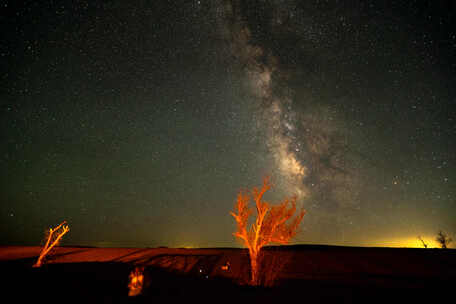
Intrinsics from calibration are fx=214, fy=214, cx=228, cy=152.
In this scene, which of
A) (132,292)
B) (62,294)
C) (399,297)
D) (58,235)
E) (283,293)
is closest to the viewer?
(62,294)

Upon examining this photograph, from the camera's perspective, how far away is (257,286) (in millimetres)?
7832

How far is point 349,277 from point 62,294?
12.9 meters

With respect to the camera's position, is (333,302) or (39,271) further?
(39,271)

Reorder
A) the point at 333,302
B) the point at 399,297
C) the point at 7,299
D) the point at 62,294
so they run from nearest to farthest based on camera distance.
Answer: the point at 7,299 < the point at 62,294 < the point at 333,302 < the point at 399,297

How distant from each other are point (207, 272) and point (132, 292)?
724 centimetres

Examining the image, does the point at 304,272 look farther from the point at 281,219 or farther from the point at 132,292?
the point at 132,292

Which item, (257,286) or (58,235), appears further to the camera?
(58,235)

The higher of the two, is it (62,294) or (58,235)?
(58,235)

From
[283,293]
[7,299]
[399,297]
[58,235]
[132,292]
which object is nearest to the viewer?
[7,299]

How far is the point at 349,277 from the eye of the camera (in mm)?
11680

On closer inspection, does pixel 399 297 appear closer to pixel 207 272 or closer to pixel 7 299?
pixel 207 272

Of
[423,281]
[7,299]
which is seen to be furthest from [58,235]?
[423,281]

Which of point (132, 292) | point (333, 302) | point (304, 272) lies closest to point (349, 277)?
point (304, 272)

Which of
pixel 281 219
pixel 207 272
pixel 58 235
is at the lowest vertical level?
pixel 207 272
